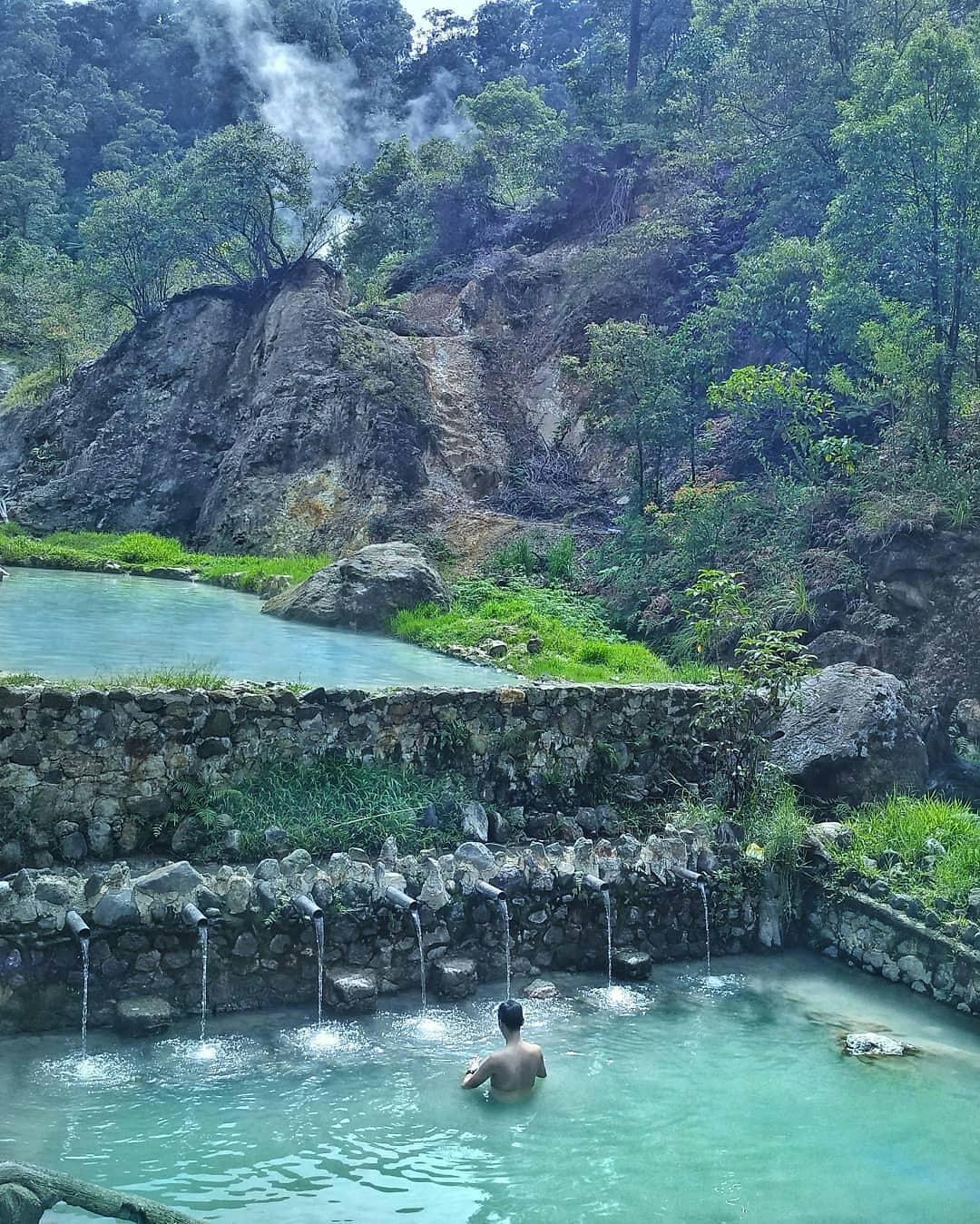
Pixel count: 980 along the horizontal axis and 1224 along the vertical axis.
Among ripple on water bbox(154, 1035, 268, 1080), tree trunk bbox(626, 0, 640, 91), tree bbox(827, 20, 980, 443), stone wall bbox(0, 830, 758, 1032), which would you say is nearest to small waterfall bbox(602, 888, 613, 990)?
stone wall bbox(0, 830, 758, 1032)

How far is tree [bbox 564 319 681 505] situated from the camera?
17141mm

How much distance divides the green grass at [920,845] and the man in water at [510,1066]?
10.3 feet

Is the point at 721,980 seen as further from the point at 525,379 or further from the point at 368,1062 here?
the point at 525,379

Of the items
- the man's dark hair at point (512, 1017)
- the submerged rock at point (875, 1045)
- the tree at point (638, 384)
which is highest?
the tree at point (638, 384)

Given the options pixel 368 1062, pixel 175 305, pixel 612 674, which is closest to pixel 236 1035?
pixel 368 1062

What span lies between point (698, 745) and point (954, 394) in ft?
24.5

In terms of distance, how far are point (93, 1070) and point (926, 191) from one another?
1355 centimetres

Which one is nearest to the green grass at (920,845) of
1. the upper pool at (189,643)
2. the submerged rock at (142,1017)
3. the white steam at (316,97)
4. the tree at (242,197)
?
the upper pool at (189,643)

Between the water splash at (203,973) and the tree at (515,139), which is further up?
the tree at (515,139)

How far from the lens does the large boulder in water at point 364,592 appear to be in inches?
552

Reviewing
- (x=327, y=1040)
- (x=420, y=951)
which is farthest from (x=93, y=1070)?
(x=420, y=951)

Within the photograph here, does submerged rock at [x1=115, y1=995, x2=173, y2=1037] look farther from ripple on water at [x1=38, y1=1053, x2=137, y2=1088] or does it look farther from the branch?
the branch

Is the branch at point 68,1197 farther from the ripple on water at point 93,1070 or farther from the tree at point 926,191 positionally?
the tree at point 926,191

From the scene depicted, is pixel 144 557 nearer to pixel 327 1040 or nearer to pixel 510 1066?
pixel 327 1040
